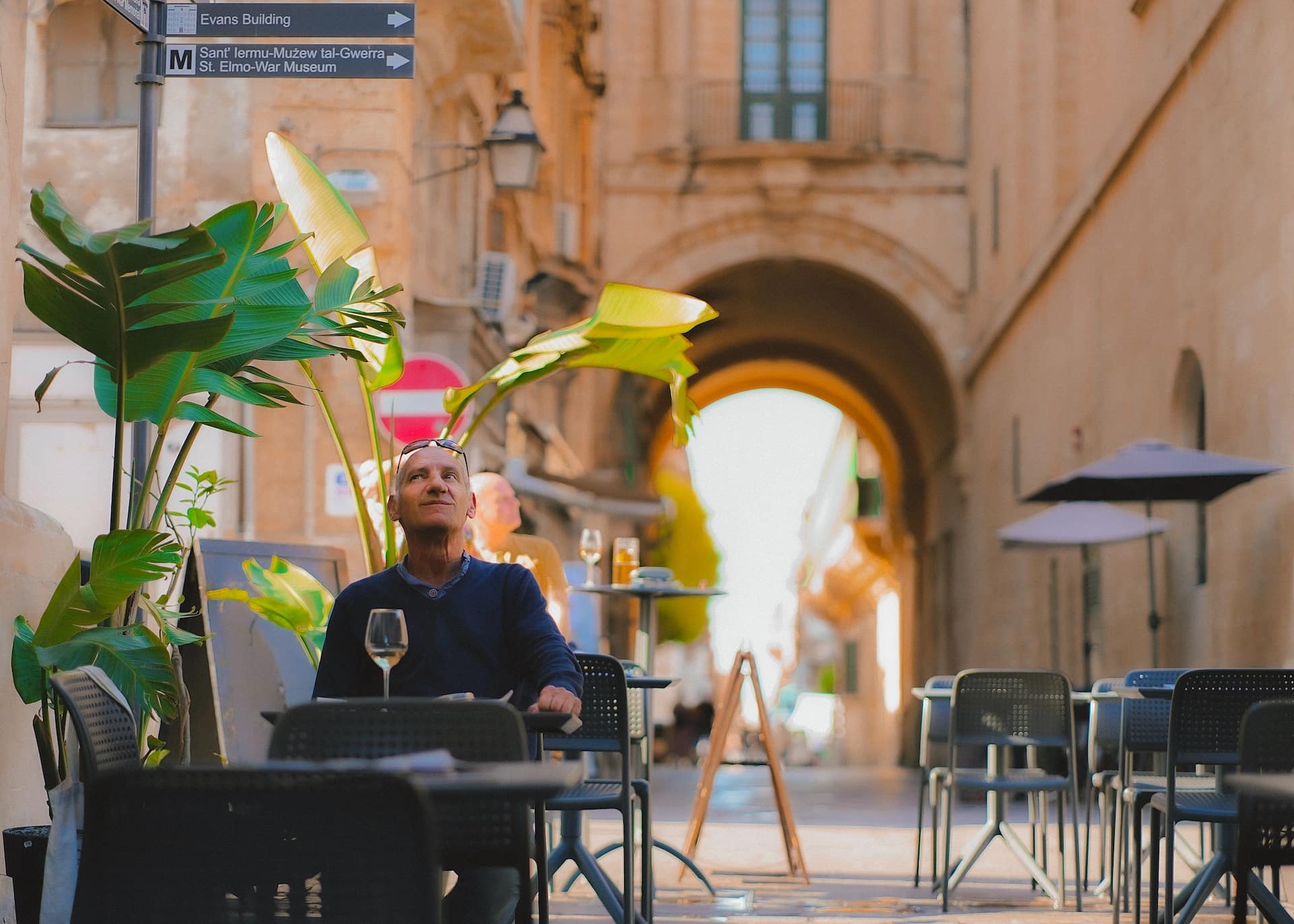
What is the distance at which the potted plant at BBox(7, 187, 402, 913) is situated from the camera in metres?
4.42

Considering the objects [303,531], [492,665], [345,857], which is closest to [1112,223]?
[303,531]

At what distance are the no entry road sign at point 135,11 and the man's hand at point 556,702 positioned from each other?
10.3 feet

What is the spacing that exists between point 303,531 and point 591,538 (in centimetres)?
375

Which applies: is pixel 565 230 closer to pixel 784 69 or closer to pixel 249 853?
pixel 784 69

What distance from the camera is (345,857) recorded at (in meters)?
2.71

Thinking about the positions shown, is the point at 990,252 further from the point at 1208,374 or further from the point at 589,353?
the point at 589,353

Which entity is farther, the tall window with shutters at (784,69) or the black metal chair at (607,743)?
the tall window with shutters at (784,69)

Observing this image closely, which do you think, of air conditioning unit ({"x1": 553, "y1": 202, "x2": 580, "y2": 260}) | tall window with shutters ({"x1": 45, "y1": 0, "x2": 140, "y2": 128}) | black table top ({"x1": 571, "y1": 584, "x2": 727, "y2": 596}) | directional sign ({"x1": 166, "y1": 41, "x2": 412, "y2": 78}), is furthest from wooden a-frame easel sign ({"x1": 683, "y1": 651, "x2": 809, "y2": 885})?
air conditioning unit ({"x1": 553, "y1": 202, "x2": 580, "y2": 260})

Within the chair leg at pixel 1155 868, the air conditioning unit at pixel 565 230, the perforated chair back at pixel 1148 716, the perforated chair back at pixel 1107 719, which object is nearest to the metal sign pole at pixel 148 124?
the chair leg at pixel 1155 868

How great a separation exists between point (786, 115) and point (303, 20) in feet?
66.0

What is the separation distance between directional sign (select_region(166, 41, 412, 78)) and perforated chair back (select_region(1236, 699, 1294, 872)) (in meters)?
3.75

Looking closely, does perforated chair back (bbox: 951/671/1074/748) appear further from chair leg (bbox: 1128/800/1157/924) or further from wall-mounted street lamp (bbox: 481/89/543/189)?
wall-mounted street lamp (bbox: 481/89/543/189)

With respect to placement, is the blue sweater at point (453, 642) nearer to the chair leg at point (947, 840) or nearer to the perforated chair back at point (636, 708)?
the perforated chair back at point (636, 708)

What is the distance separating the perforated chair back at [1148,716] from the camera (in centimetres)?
727
